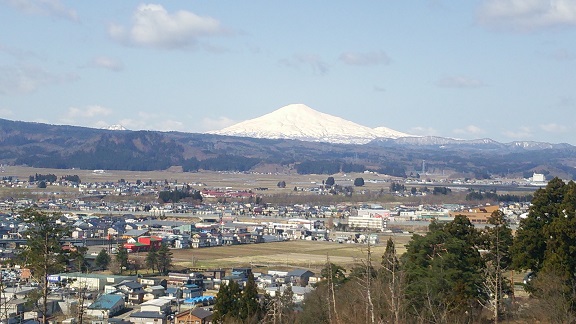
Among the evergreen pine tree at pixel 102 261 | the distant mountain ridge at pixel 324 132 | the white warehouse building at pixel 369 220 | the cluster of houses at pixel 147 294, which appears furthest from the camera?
the distant mountain ridge at pixel 324 132

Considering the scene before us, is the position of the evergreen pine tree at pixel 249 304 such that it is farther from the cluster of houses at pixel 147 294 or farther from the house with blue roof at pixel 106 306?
the house with blue roof at pixel 106 306

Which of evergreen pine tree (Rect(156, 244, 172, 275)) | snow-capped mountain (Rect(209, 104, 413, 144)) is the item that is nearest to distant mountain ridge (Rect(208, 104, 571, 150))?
snow-capped mountain (Rect(209, 104, 413, 144))

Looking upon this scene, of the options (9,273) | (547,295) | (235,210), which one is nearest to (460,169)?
(235,210)

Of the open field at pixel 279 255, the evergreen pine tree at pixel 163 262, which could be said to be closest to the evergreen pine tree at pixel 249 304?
the open field at pixel 279 255

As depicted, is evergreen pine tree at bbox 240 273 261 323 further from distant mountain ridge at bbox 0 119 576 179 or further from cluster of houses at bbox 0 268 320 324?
distant mountain ridge at bbox 0 119 576 179

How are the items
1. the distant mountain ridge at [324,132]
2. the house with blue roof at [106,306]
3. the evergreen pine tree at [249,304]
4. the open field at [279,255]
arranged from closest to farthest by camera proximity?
the evergreen pine tree at [249,304], the house with blue roof at [106,306], the open field at [279,255], the distant mountain ridge at [324,132]

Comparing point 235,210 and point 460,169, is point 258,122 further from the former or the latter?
point 235,210
